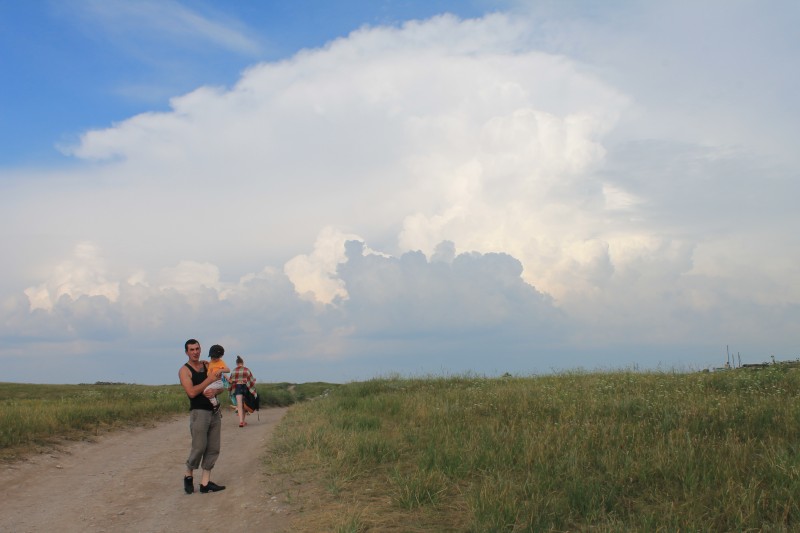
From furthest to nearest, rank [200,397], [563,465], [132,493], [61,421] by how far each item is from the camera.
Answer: [61,421], [132,493], [200,397], [563,465]

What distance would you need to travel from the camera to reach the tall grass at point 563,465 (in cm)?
640

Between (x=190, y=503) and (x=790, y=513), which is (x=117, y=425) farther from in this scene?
(x=790, y=513)

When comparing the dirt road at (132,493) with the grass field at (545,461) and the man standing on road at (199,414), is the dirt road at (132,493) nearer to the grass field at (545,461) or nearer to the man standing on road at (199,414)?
the man standing on road at (199,414)

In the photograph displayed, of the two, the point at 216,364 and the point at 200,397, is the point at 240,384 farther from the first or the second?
the point at 200,397

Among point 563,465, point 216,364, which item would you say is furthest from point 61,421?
point 563,465

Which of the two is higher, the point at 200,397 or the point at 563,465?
the point at 200,397

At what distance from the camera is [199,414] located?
31.6 ft

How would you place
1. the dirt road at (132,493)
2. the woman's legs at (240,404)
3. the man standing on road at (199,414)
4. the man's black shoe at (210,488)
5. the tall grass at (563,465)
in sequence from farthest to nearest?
the woman's legs at (240,404), the man's black shoe at (210,488), the man standing on road at (199,414), the dirt road at (132,493), the tall grass at (563,465)

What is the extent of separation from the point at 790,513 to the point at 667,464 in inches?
65.7

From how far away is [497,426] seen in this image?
11.2 m

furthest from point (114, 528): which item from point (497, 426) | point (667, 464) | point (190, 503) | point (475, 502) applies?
point (667, 464)

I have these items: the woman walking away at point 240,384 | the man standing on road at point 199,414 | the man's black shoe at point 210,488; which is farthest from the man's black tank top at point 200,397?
the woman walking away at point 240,384

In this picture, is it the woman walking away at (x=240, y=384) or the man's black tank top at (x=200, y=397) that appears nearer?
the man's black tank top at (x=200, y=397)

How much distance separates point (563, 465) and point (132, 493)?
693 centimetres
